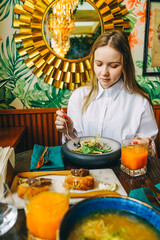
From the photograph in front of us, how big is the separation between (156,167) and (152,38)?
226cm


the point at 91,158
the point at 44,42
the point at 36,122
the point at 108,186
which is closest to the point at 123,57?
the point at 91,158

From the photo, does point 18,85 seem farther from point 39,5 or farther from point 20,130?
point 39,5

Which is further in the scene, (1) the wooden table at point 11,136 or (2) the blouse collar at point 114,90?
(1) the wooden table at point 11,136

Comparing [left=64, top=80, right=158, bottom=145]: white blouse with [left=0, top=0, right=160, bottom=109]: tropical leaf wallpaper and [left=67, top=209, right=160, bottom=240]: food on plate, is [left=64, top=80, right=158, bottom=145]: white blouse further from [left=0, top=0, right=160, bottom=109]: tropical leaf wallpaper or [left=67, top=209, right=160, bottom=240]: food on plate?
[left=67, top=209, right=160, bottom=240]: food on plate

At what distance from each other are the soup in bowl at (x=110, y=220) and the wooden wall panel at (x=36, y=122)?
2331 mm

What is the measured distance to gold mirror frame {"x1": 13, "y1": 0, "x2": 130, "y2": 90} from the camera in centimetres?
250

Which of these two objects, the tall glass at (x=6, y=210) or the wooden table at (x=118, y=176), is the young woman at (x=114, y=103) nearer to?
the wooden table at (x=118, y=176)

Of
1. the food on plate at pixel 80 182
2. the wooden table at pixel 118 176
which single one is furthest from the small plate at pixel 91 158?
the food on plate at pixel 80 182

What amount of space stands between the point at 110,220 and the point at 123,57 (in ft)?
4.57

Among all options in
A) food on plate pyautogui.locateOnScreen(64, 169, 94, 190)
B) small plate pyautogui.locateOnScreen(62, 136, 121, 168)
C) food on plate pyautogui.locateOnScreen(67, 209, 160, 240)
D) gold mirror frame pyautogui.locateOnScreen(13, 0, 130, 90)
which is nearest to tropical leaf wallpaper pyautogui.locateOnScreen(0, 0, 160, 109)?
gold mirror frame pyautogui.locateOnScreen(13, 0, 130, 90)

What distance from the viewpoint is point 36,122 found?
2842 mm

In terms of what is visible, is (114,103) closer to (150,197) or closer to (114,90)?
(114,90)

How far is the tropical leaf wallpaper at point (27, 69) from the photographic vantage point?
2.56 meters

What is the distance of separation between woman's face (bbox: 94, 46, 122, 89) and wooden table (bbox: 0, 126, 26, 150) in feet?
3.70
